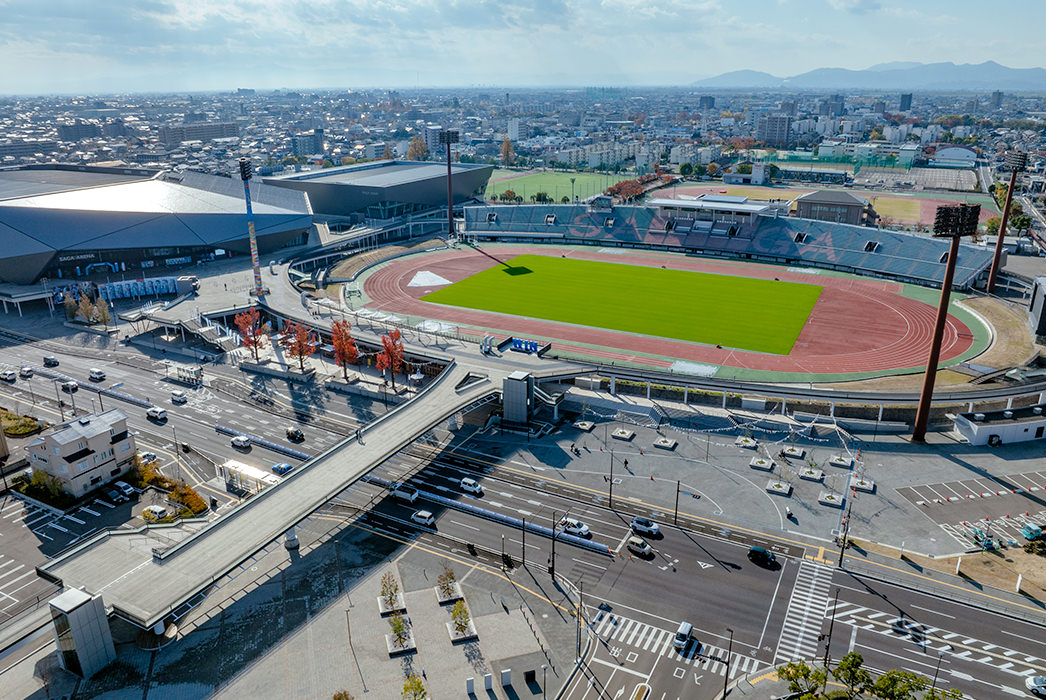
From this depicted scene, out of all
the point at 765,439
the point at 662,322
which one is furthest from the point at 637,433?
the point at 662,322

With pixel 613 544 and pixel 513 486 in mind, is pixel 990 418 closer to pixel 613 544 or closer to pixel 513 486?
pixel 613 544

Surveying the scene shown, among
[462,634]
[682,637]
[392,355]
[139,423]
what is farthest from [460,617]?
[139,423]

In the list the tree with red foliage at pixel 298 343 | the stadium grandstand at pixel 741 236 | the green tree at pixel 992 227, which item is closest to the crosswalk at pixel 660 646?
the tree with red foliage at pixel 298 343

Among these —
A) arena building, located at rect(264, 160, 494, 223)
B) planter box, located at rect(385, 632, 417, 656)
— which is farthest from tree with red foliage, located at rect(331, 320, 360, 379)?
arena building, located at rect(264, 160, 494, 223)

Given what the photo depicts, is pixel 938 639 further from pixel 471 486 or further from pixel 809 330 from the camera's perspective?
pixel 809 330

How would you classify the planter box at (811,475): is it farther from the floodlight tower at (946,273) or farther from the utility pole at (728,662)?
the utility pole at (728,662)

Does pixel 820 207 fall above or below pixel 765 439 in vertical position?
above

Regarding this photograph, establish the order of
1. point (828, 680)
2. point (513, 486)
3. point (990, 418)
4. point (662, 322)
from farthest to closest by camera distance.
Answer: point (662, 322) < point (990, 418) < point (513, 486) < point (828, 680)
